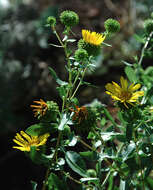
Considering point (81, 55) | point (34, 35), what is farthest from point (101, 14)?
point (81, 55)

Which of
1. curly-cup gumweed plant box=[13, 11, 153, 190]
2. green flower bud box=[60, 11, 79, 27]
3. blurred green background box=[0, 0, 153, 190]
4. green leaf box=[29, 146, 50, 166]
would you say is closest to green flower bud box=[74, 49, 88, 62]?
curly-cup gumweed plant box=[13, 11, 153, 190]

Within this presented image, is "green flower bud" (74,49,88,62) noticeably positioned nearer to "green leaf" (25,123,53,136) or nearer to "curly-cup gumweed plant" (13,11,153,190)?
"curly-cup gumweed plant" (13,11,153,190)

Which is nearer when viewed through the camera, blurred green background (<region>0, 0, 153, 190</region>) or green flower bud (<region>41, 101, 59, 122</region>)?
green flower bud (<region>41, 101, 59, 122</region>)

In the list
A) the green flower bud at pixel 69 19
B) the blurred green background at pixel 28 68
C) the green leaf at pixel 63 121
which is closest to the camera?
the green leaf at pixel 63 121

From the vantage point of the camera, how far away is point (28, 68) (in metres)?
2.57

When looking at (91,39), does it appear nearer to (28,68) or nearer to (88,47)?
(88,47)

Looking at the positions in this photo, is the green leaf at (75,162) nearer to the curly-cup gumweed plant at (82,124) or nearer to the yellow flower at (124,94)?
the curly-cup gumweed plant at (82,124)

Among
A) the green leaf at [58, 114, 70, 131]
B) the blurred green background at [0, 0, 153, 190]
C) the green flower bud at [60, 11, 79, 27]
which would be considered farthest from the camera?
the blurred green background at [0, 0, 153, 190]

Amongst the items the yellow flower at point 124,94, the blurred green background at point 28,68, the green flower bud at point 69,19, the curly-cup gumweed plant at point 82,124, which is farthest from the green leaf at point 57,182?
the blurred green background at point 28,68

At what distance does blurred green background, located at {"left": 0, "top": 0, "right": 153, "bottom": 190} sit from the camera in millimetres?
1988

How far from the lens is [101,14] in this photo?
11.7ft

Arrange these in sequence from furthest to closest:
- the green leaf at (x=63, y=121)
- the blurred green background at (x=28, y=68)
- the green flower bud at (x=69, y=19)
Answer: the blurred green background at (x=28, y=68) < the green flower bud at (x=69, y=19) < the green leaf at (x=63, y=121)

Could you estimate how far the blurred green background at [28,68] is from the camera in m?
1.99

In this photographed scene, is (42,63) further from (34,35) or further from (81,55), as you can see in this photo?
(81,55)
